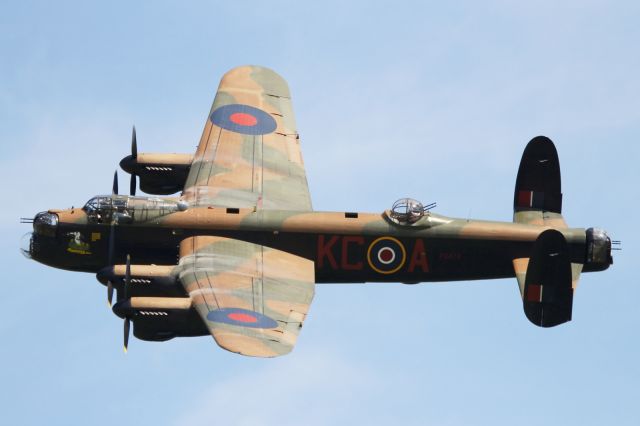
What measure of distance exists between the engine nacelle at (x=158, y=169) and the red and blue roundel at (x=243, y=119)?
2.00 metres

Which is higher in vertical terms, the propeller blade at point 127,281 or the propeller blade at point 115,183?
the propeller blade at point 115,183

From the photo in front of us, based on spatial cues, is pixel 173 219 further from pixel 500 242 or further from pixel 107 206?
pixel 500 242

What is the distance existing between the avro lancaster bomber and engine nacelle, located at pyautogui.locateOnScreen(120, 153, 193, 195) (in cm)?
4

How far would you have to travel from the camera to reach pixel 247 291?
5131 cm

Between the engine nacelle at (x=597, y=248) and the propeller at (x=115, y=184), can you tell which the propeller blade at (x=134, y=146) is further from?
the engine nacelle at (x=597, y=248)

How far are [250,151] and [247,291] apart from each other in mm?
7143

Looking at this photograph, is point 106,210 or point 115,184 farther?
point 115,184

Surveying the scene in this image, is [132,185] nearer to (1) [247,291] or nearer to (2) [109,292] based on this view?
(2) [109,292]

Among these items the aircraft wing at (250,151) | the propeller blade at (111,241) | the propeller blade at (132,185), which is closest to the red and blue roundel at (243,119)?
the aircraft wing at (250,151)

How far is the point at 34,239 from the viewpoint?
53781mm

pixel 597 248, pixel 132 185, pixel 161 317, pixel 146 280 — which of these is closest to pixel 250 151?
pixel 132 185

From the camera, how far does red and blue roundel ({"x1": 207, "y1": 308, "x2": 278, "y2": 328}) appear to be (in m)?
49.4

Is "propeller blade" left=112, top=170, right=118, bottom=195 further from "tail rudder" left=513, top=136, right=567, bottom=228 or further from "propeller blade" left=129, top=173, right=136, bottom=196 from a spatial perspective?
"tail rudder" left=513, top=136, right=567, bottom=228

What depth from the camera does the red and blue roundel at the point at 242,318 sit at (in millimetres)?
49406
